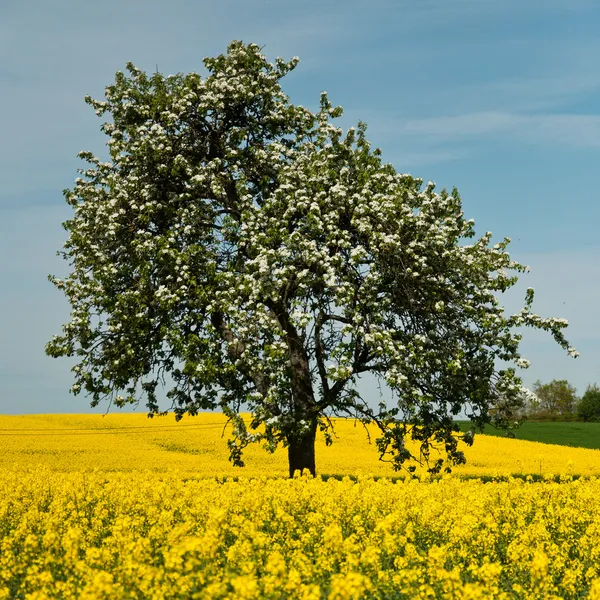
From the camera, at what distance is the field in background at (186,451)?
3020cm

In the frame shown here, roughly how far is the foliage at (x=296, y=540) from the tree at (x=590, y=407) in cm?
8140

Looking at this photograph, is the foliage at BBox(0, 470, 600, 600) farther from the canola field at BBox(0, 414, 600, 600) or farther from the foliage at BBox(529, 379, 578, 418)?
the foliage at BBox(529, 379, 578, 418)

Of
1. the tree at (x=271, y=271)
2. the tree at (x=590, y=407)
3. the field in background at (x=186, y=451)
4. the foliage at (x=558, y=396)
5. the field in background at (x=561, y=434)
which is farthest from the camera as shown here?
the foliage at (x=558, y=396)

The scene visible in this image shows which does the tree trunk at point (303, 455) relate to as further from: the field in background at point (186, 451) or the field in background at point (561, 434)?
the field in background at point (561, 434)

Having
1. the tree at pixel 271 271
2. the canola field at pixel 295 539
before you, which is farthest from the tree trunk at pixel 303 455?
the canola field at pixel 295 539

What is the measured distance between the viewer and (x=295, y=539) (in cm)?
1344

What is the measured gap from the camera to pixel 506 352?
22766mm

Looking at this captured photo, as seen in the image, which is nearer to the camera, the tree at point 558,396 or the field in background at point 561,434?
the field in background at point 561,434

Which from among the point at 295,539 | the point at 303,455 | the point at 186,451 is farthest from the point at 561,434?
the point at 295,539

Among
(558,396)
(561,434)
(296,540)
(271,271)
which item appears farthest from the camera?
(558,396)

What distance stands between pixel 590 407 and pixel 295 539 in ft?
299

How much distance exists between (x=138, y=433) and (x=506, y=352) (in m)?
27.1

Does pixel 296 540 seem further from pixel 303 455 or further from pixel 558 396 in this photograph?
pixel 558 396

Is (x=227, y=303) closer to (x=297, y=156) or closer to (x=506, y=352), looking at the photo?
(x=297, y=156)
